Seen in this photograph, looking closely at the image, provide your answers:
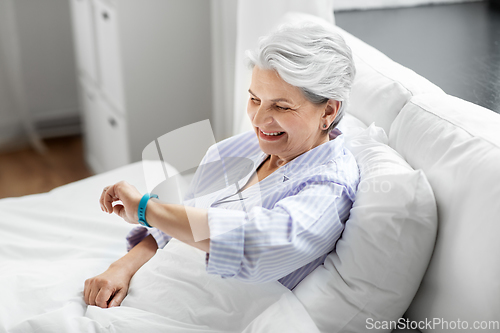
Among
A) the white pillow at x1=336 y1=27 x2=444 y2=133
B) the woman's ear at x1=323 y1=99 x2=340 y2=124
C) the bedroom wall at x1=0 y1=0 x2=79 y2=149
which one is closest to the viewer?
the woman's ear at x1=323 y1=99 x2=340 y2=124

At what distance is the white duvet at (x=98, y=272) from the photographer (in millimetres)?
1020

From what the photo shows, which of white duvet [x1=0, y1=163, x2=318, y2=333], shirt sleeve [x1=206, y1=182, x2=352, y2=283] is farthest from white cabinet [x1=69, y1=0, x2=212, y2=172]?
shirt sleeve [x1=206, y1=182, x2=352, y2=283]

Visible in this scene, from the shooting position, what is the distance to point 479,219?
854 mm

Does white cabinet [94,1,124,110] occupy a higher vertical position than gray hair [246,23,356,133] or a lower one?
lower

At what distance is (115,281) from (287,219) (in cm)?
49

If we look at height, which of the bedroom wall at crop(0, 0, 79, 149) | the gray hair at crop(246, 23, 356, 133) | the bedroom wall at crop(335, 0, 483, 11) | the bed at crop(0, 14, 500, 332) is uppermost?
the gray hair at crop(246, 23, 356, 133)

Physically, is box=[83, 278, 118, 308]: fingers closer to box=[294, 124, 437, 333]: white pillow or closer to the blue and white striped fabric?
the blue and white striped fabric

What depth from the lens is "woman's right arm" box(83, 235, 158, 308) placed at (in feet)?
3.76

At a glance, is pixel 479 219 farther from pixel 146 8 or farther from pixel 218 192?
pixel 146 8

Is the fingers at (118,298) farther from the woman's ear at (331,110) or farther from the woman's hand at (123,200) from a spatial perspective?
the woman's ear at (331,110)

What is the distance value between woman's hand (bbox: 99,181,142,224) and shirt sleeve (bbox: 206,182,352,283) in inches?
6.4

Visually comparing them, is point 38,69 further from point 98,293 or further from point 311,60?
point 311,60

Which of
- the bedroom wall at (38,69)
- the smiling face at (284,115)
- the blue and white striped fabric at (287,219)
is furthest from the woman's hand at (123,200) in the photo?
the bedroom wall at (38,69)

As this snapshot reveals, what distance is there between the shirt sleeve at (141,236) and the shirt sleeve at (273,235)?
0.38 meters
